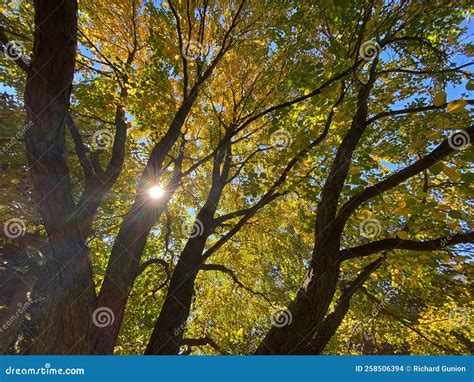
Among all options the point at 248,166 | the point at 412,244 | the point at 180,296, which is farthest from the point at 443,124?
the point at 248,166

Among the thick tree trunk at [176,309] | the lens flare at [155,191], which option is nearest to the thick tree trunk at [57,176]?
the lens flare at [155,191]

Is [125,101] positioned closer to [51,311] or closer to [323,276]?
[51,311]

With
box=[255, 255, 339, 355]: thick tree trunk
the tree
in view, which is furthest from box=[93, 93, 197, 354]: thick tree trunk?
box=[255, 255, 339, 355]: thick tree trunk

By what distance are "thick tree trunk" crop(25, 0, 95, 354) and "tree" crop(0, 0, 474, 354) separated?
2 centimetres

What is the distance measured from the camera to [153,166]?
168 inches

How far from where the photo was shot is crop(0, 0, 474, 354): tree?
3.15m

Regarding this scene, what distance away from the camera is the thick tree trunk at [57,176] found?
2.87 meters

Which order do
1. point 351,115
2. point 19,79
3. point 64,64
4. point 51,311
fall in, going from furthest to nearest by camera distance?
1. point 19,79
2. point 351,115
3. point 51,311
4. point 64,64

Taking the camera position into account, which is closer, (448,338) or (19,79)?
(448,338)

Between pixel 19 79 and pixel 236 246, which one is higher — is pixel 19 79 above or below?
above

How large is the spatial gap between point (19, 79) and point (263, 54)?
697 cm

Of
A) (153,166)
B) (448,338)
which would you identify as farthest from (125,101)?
(448,338)

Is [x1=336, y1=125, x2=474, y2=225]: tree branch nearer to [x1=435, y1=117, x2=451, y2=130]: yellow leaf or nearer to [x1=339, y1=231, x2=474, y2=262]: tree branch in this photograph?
[x1=435, y1=117, x2=451, y2=130]: yellow leaf

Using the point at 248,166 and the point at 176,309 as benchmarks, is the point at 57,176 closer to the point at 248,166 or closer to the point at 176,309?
the point at 176,309
